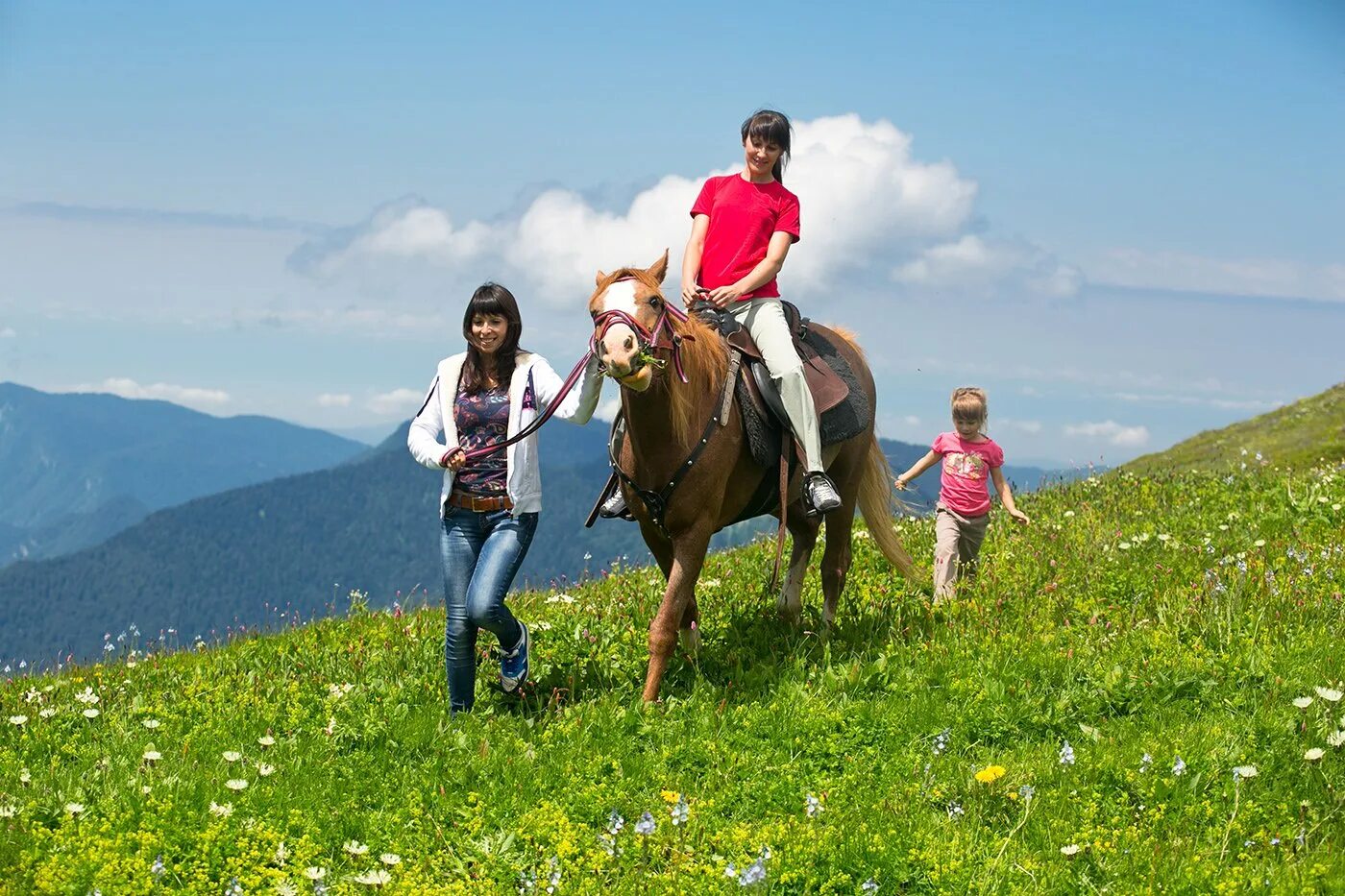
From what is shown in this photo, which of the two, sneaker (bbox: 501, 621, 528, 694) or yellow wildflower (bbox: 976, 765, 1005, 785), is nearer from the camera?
yellow wildflower (bbox: 976, 765, 1005, 785)

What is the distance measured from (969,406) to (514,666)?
5361 mm

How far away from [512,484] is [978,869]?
4027 millimetres

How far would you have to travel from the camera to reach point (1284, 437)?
1421 inches

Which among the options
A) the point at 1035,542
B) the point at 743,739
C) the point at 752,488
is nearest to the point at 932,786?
the point at 743,739

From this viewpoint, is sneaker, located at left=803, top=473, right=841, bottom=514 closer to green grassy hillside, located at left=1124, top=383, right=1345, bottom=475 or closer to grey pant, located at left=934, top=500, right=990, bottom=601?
grey pant, located at left=934, top=500, right=990, bottom=601

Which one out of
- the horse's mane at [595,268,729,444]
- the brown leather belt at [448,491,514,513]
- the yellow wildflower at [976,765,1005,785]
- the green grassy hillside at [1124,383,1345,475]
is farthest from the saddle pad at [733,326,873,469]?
the green grassy hillside at [1124,383,1345,475]

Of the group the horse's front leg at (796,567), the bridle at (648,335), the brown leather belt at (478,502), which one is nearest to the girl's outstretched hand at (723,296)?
the bridle at (648,335)

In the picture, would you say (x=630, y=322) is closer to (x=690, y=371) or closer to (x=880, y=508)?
(x=690, y=371)

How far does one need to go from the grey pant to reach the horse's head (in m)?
4.45

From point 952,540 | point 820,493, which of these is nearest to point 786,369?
point 820,493

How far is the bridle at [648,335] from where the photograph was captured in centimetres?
702

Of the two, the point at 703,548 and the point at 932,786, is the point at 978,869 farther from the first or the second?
the point at 703,548

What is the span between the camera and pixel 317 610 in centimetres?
1209

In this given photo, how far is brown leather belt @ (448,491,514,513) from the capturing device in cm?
807
